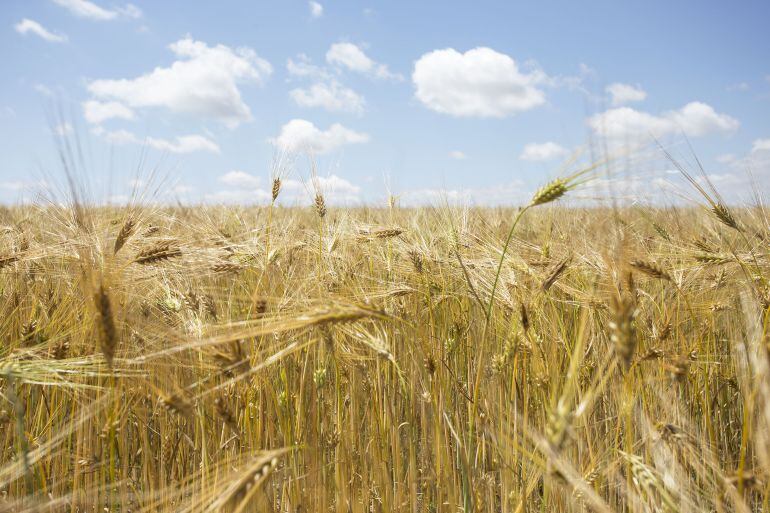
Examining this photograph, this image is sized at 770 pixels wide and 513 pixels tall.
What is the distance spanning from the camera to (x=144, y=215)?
1585mm

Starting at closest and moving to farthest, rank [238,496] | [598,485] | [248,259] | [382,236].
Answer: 1. [238,496]
2. [598,485]
3. [248,259]
4. [382,236]

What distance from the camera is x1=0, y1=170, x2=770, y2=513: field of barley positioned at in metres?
1.12

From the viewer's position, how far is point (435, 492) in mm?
1708

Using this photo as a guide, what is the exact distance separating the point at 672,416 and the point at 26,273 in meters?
2.63

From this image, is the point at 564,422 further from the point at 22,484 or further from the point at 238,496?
the point at 22,484

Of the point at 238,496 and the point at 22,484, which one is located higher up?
the point at 238,496

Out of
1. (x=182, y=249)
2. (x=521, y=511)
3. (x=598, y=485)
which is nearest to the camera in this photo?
(x=521, y=511)

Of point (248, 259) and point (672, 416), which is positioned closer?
point (672, 416)

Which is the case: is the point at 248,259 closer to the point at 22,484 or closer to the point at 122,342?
the point at 122,342

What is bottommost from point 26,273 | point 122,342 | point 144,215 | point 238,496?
point 238,496

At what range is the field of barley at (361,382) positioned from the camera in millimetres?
1116

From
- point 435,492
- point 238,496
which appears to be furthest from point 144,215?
point 435,492

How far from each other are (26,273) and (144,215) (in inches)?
34.9

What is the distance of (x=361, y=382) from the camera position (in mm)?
1913
